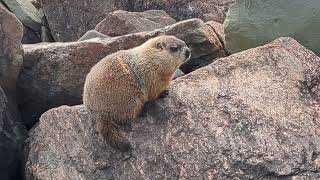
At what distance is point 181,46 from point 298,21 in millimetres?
2446

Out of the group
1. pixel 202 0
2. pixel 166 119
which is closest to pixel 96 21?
pixel 202 0

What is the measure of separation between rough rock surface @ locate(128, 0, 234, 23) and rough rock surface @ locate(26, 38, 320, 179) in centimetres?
652

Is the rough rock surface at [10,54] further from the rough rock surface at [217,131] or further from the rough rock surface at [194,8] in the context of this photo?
the rough rock surface at [194,8]

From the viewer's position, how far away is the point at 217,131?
8.12 m

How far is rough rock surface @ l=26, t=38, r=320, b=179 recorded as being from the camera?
7.75m

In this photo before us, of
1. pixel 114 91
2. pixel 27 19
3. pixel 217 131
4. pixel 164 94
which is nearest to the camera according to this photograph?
pixel 217 131

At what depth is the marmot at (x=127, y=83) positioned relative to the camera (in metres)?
8.52

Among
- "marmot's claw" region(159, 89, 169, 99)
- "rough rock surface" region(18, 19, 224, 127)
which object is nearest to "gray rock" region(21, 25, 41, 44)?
"rough rock surface" region(18, 19, 224, 127)

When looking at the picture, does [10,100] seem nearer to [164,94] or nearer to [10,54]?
[10,54]

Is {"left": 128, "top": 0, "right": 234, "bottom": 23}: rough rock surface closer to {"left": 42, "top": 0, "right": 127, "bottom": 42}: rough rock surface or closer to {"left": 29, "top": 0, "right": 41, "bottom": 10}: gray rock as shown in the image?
{"left": 42, "top": 0, "right": 127, "bottom": 42}: rough rock surface

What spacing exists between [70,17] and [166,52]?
742 cm

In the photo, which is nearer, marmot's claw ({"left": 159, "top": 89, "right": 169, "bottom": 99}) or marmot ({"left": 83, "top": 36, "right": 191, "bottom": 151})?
marmot ({"left": 83, "top": 36, "right": 191, "bottom": 151})

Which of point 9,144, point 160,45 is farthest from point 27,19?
point 160,45

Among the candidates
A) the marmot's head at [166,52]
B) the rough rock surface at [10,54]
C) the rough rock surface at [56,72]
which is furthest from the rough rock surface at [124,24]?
the marmot's head at [166,52]
